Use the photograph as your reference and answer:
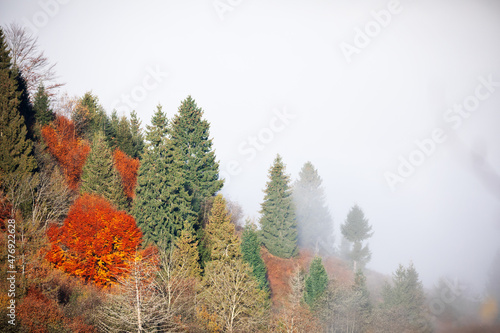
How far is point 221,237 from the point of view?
114 ft

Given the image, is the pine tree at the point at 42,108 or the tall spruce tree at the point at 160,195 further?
the pine tree at the point at 42,108

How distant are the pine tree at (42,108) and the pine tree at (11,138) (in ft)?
59.3

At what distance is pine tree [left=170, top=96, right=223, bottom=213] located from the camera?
48.9 metres

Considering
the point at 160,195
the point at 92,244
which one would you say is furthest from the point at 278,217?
the point at 92,244

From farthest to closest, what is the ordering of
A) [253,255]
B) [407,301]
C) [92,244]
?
[407,301], [253,255], [92,244]

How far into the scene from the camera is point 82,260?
3173 cm

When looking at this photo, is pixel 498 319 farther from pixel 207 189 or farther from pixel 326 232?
pixel 207 189

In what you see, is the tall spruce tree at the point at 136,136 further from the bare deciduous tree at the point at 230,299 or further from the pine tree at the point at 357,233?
the pine tree at the point at 357,233

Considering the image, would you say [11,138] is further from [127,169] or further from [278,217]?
[278,217]

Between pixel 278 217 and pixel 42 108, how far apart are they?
1658 inches

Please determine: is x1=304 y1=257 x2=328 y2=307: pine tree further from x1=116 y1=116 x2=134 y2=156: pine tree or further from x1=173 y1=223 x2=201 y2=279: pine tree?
x1=116 y1=116 x2=134 y2=156: pine tree

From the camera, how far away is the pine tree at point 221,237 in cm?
3269

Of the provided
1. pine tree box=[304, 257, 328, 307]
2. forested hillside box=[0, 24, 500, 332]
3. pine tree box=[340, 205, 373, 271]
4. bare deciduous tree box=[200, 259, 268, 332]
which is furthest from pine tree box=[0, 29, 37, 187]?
pine tree box=[340, 205, 373, 271]

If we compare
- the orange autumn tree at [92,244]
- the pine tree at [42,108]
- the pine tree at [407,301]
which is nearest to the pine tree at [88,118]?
the pine tree at [42,108]
